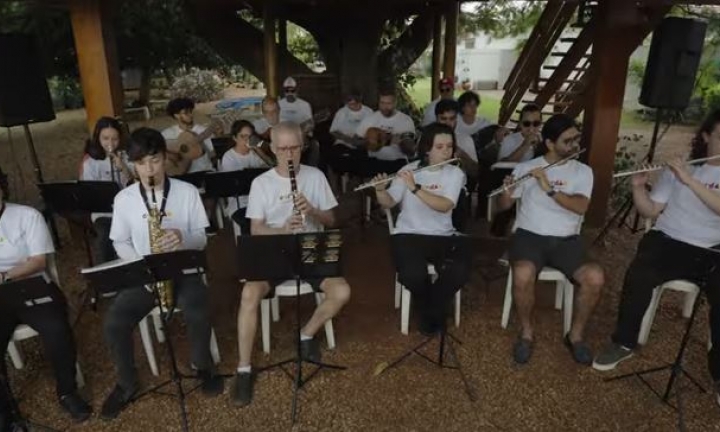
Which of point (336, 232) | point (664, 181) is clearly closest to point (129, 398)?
point (336, 232)

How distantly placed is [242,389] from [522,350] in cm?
Answer: 171

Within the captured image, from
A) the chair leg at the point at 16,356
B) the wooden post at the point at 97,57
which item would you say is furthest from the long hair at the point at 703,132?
the wooden post at the point at 97,57

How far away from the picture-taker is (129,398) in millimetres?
2918

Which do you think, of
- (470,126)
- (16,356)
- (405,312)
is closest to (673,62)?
(470,126)

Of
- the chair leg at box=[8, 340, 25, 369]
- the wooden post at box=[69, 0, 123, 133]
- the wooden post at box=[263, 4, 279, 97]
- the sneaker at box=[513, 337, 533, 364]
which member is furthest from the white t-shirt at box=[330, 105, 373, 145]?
the chair leg at box=[8, 340, 25, 369]

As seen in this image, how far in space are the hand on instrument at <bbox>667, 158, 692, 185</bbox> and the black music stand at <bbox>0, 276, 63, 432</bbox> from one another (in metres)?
3.28

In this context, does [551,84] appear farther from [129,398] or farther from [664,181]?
[129,398]

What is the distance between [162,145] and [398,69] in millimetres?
7319

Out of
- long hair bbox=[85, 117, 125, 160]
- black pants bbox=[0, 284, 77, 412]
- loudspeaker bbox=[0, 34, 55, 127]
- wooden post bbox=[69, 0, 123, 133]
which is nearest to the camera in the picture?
black pants bbox=[0, 284, 77, 412]

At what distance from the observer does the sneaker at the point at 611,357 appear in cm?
315

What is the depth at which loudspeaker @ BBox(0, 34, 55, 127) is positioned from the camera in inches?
165

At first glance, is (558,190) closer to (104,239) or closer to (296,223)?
(296,223)

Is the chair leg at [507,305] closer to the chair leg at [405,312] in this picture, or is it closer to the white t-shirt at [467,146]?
the chair leg at [405,312]

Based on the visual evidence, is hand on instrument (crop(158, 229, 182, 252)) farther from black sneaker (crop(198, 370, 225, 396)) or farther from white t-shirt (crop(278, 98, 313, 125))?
white t-shirt (crop(278, 98, 313, 125))
